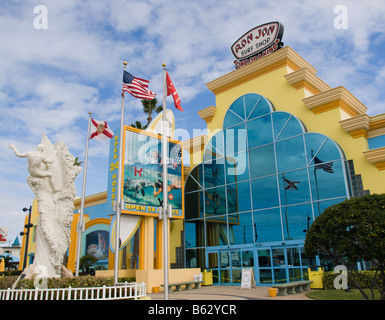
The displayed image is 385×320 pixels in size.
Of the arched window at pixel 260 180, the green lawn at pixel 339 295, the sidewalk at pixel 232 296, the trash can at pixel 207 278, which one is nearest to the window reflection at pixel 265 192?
the arched window at pixel 260 180

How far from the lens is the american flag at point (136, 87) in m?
16.6

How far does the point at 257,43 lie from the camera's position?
24500mm

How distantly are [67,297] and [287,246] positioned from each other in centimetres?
1295

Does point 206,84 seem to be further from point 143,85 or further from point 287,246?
point 287,246

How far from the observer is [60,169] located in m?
13.4

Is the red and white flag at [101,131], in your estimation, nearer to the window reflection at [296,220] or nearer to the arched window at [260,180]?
the arched window at [260,180]

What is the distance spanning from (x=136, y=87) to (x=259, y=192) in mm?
10106

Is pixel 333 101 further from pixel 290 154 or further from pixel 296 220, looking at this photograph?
pixel 296 220

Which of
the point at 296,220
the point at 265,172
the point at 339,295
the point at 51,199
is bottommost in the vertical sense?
the point at 339,295

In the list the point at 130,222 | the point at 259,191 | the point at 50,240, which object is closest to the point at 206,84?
the point at 259,191

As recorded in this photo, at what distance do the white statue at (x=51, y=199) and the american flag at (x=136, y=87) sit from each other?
4.57m

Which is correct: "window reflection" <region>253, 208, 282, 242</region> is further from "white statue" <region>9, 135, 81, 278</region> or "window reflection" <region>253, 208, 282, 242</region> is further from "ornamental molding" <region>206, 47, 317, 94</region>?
"white statue" <region>9, 135, 81, 278</region>

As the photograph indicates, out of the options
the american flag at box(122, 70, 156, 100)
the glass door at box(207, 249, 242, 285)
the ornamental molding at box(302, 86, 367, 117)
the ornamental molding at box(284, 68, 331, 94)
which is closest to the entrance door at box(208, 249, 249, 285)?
the glass door at box(207, 249, 242, 285)

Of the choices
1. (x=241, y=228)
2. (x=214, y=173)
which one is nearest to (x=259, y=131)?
(x=214, y=173)
